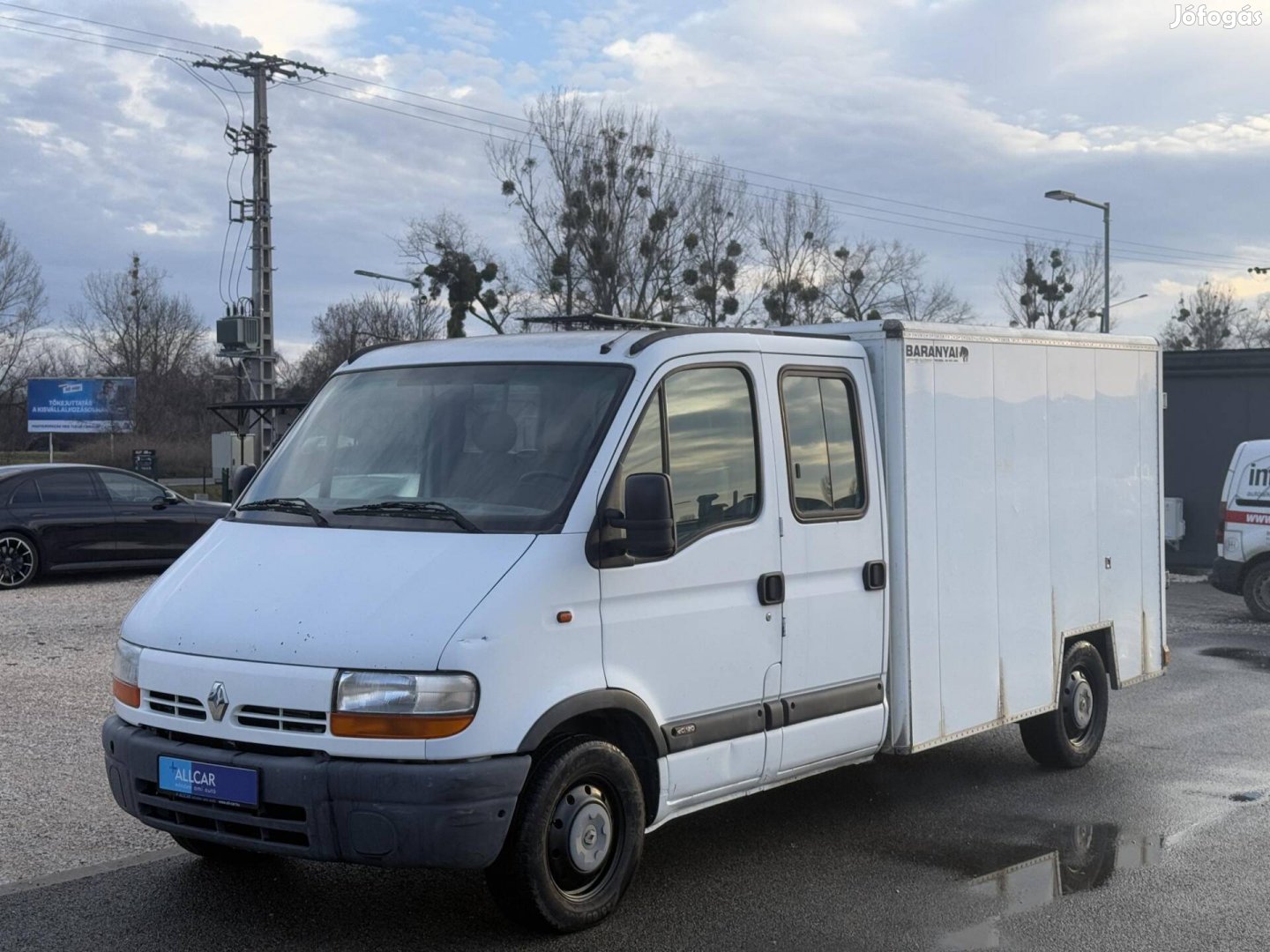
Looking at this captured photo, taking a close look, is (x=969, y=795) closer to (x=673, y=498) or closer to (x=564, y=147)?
(x=673, y=498)

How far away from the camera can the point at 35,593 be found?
16.3 metres

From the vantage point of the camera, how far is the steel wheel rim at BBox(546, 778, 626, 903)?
5.04 meters

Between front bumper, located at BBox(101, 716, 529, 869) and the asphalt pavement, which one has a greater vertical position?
Result: front bumper, located at BBox(101, 716, 529, 869)

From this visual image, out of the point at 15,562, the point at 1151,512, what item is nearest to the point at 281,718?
the point at 1151,512

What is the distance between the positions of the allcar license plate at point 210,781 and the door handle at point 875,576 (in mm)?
2886

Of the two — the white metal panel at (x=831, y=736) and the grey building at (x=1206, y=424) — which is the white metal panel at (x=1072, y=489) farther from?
the grey building at (x=1206, y=424)

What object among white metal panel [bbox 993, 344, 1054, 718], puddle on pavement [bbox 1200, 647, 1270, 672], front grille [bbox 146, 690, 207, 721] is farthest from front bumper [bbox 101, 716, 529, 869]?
puddle on pavement [bbox 1200, 647, 1270, 672]

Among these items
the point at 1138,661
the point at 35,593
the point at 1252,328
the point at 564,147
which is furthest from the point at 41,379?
the point at 1252,328

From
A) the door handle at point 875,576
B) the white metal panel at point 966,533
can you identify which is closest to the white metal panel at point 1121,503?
the white metal panel at point 966,533

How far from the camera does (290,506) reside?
561 centimetres

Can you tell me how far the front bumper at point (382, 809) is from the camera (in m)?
4.62

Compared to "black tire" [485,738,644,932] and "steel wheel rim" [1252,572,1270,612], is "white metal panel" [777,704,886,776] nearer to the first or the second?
"black tire" [485,738,644,932]

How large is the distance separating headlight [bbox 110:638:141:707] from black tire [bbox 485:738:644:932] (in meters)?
1.47

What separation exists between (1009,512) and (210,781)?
14.0ft
